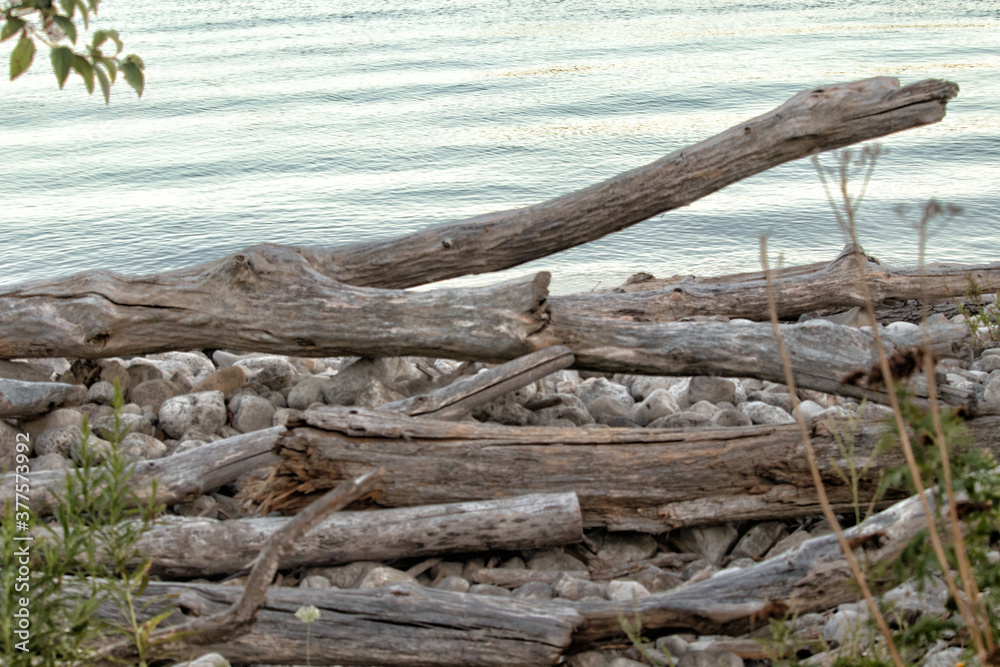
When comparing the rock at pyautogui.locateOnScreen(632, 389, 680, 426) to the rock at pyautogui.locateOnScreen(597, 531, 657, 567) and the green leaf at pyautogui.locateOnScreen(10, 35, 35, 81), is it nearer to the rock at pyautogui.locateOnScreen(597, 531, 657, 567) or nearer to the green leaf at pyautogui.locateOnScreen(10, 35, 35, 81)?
the rock at pyautogui.locateOnScreen(597, 531, 657, 567)

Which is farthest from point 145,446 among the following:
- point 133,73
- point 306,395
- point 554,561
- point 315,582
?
point 133,73

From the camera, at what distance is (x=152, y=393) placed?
A: 504cm

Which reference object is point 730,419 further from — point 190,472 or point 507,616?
point 190,472

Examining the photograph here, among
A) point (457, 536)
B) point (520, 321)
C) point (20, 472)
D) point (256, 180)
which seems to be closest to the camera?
point (457, 536)

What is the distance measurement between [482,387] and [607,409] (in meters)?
0.95

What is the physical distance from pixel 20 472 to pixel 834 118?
173 inches

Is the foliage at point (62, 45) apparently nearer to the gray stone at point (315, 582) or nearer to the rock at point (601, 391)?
the gray stone at point (315, 582)

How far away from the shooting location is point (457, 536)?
3.41m

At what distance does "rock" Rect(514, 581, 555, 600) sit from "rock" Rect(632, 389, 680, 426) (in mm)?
1549

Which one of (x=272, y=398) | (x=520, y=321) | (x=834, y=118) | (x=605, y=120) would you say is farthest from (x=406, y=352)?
(x=605, y=120)

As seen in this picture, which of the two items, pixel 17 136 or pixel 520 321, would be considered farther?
pixel 17 136

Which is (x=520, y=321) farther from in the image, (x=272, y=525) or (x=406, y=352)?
(x=272, y=525)

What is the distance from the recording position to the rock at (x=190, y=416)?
469 centimetres
